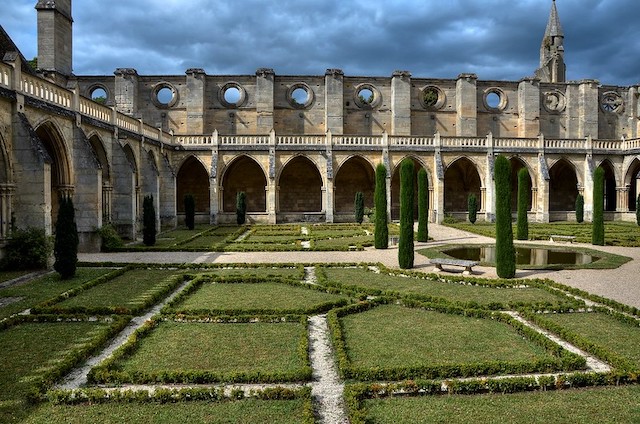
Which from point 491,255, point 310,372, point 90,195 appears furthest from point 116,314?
point 491,255

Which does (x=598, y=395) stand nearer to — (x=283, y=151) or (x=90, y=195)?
(x=90, y=195)

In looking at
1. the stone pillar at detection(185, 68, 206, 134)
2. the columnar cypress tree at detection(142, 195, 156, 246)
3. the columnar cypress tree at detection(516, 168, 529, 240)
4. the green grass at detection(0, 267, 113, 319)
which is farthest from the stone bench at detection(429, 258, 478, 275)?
the stone pillar at detection(185, 68, 206, 134)

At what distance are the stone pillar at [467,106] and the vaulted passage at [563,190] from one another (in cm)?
866

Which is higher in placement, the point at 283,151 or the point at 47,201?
the point at 283,151

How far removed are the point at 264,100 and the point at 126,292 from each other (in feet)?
93.5

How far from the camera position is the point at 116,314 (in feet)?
29.7

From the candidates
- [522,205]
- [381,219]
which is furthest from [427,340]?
[522,205]

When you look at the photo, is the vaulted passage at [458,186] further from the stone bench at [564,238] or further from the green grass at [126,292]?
the green grass at [126,292]

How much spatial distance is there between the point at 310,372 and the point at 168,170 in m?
26.3

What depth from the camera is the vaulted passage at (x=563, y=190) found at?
133 ft

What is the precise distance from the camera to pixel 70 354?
6.75 metres

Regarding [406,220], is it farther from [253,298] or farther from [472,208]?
[472,208]

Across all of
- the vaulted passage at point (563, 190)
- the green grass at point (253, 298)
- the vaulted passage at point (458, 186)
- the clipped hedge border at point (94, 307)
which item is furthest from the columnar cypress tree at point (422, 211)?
the vaulted passage at point (563, 190)

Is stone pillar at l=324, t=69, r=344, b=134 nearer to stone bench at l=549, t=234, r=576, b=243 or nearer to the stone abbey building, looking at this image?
the stone abbey building
